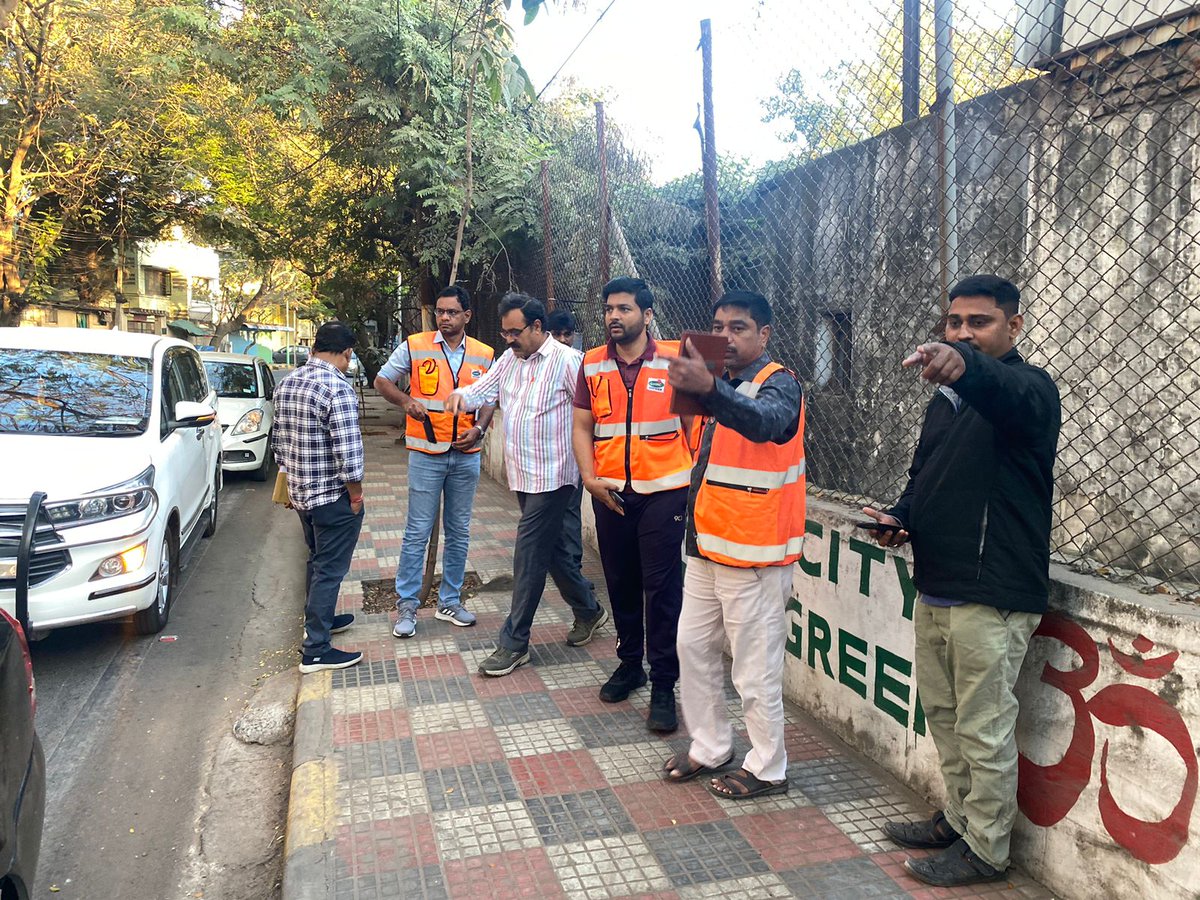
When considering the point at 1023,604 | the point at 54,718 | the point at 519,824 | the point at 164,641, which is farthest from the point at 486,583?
the point at 1023,604

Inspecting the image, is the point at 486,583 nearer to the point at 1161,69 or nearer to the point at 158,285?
the point at 1161,69

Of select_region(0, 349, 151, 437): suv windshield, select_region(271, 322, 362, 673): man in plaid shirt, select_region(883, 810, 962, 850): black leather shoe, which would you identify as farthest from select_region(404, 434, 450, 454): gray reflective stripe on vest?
select_region(883, 810, 962, 850): black leather shoe

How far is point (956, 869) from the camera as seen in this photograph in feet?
8.75

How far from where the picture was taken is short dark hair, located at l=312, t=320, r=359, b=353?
14.6 feet

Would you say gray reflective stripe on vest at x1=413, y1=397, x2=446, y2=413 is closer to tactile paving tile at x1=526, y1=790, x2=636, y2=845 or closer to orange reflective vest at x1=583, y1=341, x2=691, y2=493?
orange reflective vest at x1=583, y1=341, x2=691, y2=493

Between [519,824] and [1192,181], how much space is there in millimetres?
4310

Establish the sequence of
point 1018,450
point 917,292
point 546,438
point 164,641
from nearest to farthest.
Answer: point 1018,450
point 917,292
point 546,438
point 164,641

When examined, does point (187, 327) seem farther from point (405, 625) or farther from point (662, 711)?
point (662, 711)

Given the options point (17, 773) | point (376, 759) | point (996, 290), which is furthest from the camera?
point (376, 759)

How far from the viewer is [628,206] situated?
5805 millimetres

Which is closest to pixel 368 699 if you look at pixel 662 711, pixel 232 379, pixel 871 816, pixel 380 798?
pixel 380 798

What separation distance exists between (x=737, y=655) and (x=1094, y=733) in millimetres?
1171

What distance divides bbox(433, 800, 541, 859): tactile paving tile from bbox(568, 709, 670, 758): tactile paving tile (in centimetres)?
60

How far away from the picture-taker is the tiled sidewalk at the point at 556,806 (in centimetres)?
271
